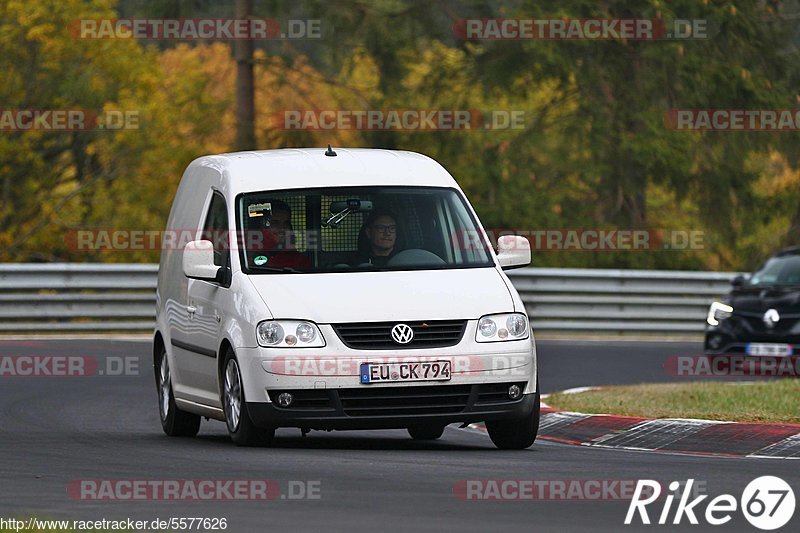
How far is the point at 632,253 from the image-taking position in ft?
125

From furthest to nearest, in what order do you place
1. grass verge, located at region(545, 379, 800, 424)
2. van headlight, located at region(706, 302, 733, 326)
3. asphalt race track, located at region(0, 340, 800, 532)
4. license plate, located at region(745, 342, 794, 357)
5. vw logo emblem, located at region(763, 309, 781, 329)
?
van headlight, located at region(706, 302, 733, 326) < vw logo emblem, located at region(763, 309, 781, 329) < license plate, located at region(745, 342, 794, 357) < grass verge, located at region(545, 379, 800, 424) < asphalt race track, located at region(0, 340, 800, 532)

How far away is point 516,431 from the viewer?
12172 millimetres

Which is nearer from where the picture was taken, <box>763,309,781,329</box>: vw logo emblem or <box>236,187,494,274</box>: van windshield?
<box>236,187,494,274</box>: van windshield

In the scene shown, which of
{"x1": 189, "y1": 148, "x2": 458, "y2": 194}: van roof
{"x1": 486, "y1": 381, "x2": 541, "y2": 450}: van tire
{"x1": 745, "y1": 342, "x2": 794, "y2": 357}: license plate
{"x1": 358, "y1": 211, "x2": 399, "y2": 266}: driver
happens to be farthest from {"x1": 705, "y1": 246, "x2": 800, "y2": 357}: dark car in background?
{"x1": 358, "y1": 211, "x2": 399, "y2": 266}: driver

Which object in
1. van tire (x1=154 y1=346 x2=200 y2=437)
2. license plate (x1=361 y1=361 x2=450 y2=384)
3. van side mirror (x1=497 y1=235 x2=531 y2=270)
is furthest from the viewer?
van tire (x1=154 y1=346 x2=200 y2=437)

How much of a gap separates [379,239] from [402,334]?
3.69 feet

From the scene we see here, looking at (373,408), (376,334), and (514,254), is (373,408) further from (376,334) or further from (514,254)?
(514,254)

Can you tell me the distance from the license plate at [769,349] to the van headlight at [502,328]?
977cm

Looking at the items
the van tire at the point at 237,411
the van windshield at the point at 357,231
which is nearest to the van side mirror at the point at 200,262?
the van windshield at the point at 357,231

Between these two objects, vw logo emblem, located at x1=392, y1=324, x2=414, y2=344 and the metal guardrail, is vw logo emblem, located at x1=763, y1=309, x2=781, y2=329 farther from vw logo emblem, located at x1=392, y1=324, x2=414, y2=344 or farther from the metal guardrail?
vw logo emblem, located at x1=392, y1=324, x2=414, y2=344

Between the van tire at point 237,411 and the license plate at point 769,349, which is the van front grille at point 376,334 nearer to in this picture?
the van tire at point 237,411

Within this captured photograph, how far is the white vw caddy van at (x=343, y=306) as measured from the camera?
11.4m

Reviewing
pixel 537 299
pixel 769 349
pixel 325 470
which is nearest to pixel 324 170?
pixel 325 470

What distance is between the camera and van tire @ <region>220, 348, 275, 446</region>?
38.6ft
